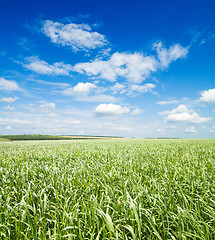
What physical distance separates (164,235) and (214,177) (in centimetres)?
347

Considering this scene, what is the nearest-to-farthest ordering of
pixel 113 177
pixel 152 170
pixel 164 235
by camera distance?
pixel 164 235
pixel 113 177
pixel 152 170

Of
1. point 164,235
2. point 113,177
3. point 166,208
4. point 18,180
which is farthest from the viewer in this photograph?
point 18,180

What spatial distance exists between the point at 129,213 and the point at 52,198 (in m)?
2.22

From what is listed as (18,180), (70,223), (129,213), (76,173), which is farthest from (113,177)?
(18,180)

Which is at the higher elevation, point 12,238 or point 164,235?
point 164,235

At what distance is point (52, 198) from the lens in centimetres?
391

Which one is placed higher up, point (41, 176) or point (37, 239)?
point (41, 176)

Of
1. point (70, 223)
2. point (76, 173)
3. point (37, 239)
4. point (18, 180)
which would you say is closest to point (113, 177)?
point (76, 173)

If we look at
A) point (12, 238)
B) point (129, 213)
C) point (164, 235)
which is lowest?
point (12, 238)

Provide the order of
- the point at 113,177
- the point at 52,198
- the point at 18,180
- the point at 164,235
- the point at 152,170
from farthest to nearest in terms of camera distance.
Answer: the point at 152,170 → the point at 18,180 → the point at 113,177 → the point at 52,198 → the point at 164,235

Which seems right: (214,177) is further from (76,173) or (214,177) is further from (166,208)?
(76,173)

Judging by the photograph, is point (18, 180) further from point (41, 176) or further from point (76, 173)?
point (76, 173)

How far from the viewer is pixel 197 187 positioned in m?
3.95

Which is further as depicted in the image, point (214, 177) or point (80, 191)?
point (214, 177)
